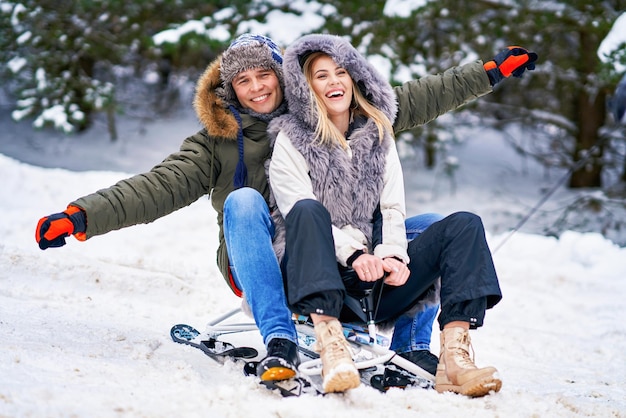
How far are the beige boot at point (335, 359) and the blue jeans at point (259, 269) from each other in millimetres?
181

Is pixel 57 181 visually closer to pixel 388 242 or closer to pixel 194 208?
pixel 194 208

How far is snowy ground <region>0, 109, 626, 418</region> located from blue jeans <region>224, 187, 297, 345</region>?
0.60 ft

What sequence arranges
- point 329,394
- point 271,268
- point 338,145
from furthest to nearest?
point 338,145 < point 271,268 < point 329,394

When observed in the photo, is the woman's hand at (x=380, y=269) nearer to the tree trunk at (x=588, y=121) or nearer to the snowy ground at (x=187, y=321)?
the snowy ground at (x=187, y=321)

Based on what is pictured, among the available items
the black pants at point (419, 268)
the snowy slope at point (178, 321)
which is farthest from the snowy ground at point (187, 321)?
the black pants at point (419, 268)

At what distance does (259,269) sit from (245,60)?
33.0 inches

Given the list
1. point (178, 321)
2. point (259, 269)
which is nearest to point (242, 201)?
point (259, 269)

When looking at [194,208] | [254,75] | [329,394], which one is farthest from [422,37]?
[329,394]

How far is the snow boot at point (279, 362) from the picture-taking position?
1841mm

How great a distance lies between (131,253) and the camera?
13.6ft

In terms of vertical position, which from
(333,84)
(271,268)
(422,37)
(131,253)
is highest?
(422,37)

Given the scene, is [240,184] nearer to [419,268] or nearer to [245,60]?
[245,60]

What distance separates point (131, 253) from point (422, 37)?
3746 mm

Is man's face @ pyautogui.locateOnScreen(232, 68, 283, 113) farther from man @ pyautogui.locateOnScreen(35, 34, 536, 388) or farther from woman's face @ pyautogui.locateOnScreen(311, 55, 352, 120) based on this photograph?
woman's face @ pyautogui.locateOnScreen(311, 55, 352, 120)
